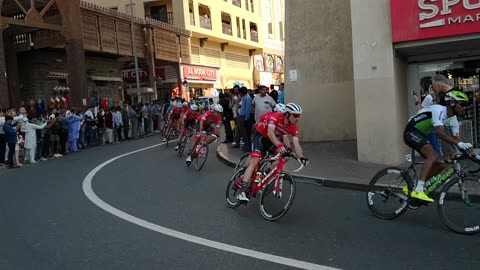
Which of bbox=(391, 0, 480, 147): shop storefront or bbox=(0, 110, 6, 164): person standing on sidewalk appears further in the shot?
bbox=(0, 110, 6, 164): person standing on sidewalk

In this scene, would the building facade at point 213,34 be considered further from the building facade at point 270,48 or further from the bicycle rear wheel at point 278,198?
the bicycle rear wheel at point 278,198

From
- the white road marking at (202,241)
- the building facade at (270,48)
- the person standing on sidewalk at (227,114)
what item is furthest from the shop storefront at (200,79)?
the white road marking at (202,241)

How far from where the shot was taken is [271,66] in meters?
59.8

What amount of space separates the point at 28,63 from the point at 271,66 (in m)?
36.6

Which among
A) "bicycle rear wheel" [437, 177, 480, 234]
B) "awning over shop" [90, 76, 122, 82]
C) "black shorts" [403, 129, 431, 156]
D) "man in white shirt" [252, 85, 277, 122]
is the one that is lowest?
"bicycle rear wheel" [437, 177, 480, 234]

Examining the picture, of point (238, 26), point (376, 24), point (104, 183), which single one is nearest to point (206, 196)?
point (104, 183)

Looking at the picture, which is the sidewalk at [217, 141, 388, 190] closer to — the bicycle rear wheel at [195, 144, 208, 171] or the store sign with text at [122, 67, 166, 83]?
the bicycle rear wheel at [195, 144, 208, 171]

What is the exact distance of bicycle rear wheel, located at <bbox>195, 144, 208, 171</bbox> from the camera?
1182 centimetres

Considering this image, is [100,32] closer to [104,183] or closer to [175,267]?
[104,183]

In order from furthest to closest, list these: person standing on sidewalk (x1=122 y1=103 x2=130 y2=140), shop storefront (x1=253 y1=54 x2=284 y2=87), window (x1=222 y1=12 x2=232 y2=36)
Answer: shop storefront (x1=253 y1=54 x2=284 y2=87)
window (x1=222 y1=12 x2=232 y2=36)
person standing on sidewalk (x1=122 y1=103 x2=130 y2=140)

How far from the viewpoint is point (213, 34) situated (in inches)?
1726

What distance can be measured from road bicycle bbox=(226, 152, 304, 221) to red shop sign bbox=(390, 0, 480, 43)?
5.00 m

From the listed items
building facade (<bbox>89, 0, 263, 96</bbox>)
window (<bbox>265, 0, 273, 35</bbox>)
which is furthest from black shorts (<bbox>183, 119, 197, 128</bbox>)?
window (<bbox>265, 0, 273, 35</bbox>)

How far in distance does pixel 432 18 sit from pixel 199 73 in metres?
32.8
